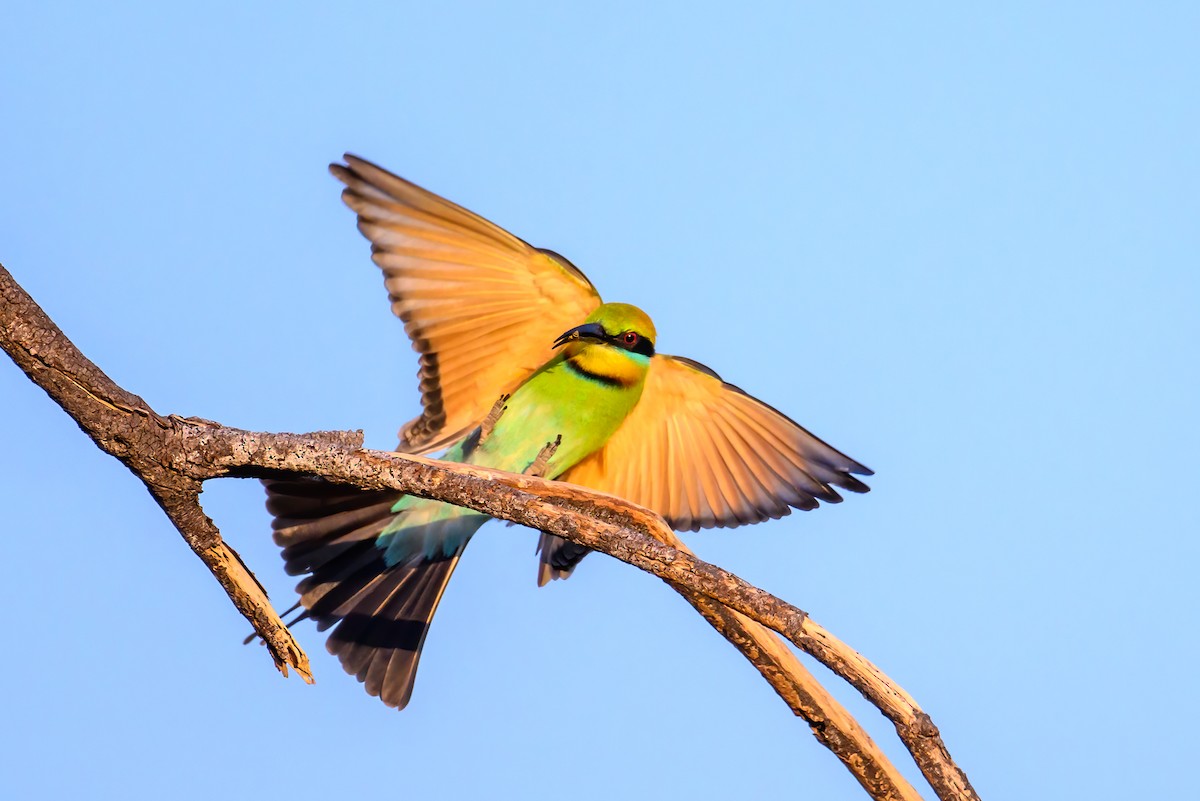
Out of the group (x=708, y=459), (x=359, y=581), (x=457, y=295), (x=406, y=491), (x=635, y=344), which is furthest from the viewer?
(x=708, y=459)

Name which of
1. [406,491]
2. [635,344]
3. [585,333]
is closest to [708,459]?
[635,344]

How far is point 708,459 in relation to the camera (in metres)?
4.80

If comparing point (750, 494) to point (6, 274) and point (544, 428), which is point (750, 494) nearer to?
point (544, 428)

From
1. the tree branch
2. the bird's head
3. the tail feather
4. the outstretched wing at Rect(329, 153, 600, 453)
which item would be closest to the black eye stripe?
the bird's head

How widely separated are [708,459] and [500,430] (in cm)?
83

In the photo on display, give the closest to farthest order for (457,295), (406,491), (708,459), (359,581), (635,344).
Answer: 1. (406,491)
2. (359,581)
3. (457,295)
4. (635,344)
5. (708,459)

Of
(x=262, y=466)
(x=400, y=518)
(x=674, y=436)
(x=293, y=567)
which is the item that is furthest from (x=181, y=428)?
(x=674, y=436)

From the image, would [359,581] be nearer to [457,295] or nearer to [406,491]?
[457,295]

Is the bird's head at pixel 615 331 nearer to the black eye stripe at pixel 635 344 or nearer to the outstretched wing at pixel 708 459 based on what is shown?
the black eye stripe at pixel 635 344

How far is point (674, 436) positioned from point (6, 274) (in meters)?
2.81

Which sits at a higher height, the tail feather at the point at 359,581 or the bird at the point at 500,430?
the bird at the point at 500,430

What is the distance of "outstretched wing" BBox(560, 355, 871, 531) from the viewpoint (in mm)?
4582

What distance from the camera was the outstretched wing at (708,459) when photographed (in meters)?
4.58

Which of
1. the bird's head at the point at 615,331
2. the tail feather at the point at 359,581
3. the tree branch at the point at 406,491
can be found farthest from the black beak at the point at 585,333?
the tree branch at the point at 406,491
